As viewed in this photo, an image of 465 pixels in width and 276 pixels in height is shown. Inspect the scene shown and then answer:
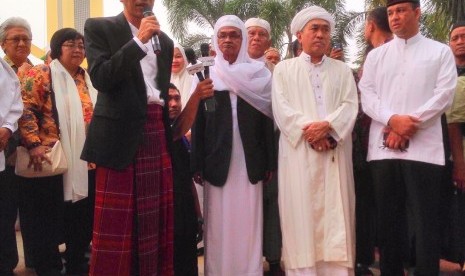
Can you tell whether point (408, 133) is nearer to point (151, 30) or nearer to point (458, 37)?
point (458, 37)

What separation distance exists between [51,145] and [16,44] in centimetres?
118

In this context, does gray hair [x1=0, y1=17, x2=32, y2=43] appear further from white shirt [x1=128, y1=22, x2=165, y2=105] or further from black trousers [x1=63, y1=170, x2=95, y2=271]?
white shirt [x1=128, y1=22, x2=165, y2=105]

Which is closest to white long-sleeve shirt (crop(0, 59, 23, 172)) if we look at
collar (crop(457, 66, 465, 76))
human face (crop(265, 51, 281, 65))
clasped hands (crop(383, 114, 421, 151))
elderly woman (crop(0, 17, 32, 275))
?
elderly woman (crop(0, 17, 32, 275))

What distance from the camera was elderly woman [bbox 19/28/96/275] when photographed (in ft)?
14.7

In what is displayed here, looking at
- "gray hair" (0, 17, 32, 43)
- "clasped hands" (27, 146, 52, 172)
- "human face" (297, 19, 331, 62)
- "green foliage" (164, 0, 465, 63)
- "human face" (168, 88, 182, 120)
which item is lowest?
"clasped hands" (27, 146, 52, 172)

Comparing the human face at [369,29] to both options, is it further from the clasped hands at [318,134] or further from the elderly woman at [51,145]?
the elderly woman at [51,145]

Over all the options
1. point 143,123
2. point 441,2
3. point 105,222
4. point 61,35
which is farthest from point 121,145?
point 441,2

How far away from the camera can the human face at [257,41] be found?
5.55 m

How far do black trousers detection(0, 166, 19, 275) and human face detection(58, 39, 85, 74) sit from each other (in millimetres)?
990

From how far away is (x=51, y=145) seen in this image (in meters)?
4.46

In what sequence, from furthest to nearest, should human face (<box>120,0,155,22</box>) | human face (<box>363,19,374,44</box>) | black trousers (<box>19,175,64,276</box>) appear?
human face (<box>363,19,374,44</box>), black trousers (<box>19,175,64,276</box>), human face (<box>120,0,155,22</box>)

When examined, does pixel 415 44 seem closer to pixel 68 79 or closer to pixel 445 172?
pixel 445 172

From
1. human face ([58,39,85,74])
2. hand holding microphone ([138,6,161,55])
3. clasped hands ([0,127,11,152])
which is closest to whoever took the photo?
hand holding microphone ([138,6,161,55])

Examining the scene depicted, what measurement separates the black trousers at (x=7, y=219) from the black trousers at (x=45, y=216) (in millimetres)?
123
